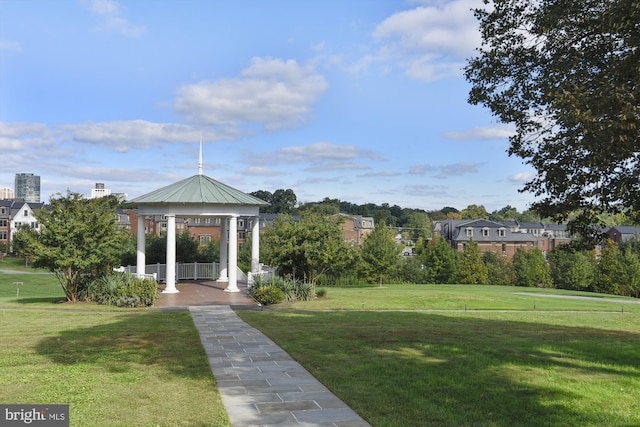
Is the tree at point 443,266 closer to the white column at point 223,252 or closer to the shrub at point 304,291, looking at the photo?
the white column at point 223,252

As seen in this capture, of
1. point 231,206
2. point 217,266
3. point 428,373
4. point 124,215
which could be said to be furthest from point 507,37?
point 124,215

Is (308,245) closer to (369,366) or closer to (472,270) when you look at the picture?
(369,366)

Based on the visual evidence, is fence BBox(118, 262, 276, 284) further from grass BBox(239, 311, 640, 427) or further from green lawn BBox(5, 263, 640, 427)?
grass BBox(239, 311, 640, 427)

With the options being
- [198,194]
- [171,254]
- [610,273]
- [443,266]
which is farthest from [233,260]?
[610,273]

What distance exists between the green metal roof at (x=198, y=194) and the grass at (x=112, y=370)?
29.1 feet

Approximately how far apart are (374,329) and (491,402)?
736 centimetres

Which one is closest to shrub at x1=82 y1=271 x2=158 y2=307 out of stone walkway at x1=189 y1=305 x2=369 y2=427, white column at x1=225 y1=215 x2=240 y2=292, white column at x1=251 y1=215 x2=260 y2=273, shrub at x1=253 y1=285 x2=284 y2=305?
shrub at x1=253 y1=285 x2=284 y2=305

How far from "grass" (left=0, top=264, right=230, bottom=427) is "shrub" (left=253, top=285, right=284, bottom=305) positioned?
4.86 m

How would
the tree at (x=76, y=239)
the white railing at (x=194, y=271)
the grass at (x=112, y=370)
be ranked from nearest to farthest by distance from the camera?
the grass at (x=112, y=370) < the tree at (x=76, y=239) < the white railing at (x=194, y=271)

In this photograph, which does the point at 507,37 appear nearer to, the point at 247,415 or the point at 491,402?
the point at 491,402

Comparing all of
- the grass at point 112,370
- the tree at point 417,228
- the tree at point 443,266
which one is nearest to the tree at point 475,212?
the tree at point 417,228

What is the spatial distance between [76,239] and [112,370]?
12.9 metres

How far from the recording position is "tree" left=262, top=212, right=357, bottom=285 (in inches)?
925

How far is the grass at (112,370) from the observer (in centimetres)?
718
